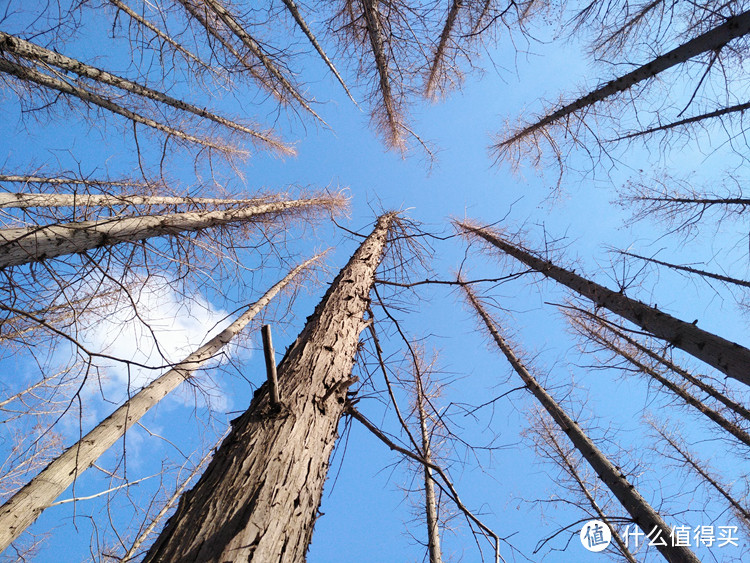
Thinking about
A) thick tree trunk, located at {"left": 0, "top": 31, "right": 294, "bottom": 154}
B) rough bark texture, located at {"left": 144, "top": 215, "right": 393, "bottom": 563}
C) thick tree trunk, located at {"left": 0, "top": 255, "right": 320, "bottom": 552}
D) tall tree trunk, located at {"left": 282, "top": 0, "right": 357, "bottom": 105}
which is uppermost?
tall tree trunk, located at {"left": 282, "top": 0, "right": 357, "bottom": 105}

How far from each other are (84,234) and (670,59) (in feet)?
19.5

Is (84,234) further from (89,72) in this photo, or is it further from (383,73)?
(383,73)

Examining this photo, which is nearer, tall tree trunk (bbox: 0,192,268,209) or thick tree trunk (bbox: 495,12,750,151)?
tall tree trunk (bbox: 0,192,268,209)

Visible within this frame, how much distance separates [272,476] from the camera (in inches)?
48.9

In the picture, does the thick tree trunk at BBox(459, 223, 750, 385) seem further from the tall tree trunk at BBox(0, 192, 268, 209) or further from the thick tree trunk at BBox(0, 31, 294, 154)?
the thick tree trunk at BBox(0, 31, 294, 154)

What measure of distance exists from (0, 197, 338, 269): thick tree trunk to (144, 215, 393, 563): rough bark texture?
4.64 ft

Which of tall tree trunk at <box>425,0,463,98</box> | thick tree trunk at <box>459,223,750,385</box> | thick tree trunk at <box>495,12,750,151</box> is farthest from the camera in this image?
tall tree trunk at <box>425,0,463,98</box>

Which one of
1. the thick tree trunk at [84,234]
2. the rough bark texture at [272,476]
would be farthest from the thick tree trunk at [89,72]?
the rough bark texture at [272,476]

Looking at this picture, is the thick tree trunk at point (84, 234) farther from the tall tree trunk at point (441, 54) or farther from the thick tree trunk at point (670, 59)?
the thick tree trunk at point (670, 59)

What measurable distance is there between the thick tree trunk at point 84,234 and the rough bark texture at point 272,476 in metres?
1.42

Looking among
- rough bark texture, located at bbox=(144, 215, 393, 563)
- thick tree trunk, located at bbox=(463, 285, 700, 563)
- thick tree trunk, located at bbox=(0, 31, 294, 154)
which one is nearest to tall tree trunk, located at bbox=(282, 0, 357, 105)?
thick tree trunk, located at bbox=(0, 31, 294, 154)

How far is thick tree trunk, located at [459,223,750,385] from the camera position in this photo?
2.83 meters

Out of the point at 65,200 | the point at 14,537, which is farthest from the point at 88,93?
the point at 14,537

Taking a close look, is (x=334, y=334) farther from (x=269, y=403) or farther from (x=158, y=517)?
(x=158, y=517)
